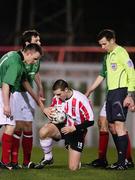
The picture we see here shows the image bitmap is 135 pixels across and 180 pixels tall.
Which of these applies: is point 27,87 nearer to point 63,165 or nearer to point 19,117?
point 19,117

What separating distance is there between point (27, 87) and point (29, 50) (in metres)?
0.56

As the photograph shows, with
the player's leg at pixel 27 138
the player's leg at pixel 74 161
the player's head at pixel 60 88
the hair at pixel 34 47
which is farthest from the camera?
the player's leg at pixel 27 138

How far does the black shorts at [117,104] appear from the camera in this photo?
11977 mm

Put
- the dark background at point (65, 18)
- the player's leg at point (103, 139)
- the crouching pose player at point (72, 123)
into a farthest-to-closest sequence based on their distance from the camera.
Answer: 1. the dark background at point (65, 18)
2. the player's leg at point (103, 139)
3. the crouching pose player at point (72, 123)

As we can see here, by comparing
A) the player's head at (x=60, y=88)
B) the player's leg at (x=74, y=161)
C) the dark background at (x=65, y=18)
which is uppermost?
the dark background at (x=65, y=18)

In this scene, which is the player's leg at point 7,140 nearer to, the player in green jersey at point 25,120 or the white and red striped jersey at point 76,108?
the player in green jersey at point 25,120

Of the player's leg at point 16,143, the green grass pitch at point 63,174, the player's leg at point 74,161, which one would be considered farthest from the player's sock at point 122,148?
the player's leg at point 16,143

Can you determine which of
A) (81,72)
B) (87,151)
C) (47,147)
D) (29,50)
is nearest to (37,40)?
(29,50)

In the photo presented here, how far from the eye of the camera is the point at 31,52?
11.7 meters

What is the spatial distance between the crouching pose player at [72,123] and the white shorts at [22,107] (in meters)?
0.29

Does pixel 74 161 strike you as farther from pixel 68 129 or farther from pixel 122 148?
pixel 122 148

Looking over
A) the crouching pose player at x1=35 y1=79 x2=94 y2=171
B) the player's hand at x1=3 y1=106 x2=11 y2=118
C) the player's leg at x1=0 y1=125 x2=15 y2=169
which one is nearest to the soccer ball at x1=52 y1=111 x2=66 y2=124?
the crouching pose player at x1=35 y1=79 x2=94 y2=171

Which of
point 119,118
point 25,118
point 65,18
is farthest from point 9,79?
point 65,18

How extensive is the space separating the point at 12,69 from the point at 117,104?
4.66 feet
